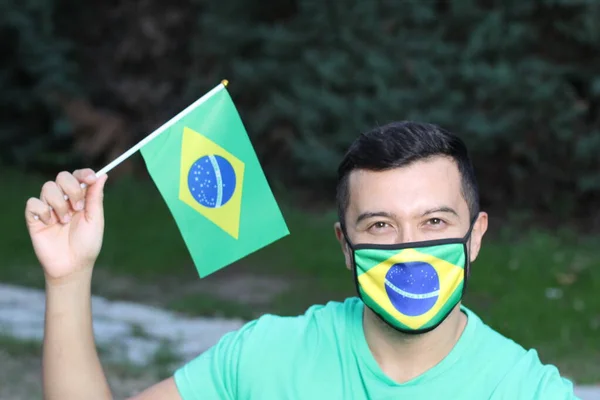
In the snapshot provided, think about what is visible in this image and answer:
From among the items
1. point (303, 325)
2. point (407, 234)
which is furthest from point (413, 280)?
point (303, 325)

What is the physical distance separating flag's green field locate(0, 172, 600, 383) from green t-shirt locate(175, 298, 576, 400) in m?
3.18

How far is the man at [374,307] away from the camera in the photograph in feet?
7.57

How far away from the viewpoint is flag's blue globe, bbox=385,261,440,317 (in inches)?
90.7

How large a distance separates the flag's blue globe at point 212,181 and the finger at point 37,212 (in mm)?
458

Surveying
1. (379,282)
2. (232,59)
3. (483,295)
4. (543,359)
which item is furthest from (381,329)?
(232,59)

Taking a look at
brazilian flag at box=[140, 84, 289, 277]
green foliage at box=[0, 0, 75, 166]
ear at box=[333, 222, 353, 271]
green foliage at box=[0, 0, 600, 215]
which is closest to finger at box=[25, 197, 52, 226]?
brazilian flag at box=[140, 84, 289, 277]

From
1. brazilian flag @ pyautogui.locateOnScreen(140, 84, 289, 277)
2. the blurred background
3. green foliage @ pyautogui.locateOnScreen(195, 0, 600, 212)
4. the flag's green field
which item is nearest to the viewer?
brazilian flag @ pyautogui.locateOnScreen(140, 84, 289, 277)

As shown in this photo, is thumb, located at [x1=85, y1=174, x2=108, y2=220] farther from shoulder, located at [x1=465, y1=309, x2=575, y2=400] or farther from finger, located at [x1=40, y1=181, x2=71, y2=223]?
shoulder, located at [x1=465, y1=309, x2=575, y2=400]

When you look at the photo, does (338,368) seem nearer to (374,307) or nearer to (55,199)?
(374,307)

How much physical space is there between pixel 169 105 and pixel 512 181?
508cm

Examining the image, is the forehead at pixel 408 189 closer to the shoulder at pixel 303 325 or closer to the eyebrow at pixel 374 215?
the eyebrow at pixel 374 215

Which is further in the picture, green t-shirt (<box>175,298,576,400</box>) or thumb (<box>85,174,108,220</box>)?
thumb (<box>85,174,108,220</box>)

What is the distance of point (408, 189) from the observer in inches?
92.0

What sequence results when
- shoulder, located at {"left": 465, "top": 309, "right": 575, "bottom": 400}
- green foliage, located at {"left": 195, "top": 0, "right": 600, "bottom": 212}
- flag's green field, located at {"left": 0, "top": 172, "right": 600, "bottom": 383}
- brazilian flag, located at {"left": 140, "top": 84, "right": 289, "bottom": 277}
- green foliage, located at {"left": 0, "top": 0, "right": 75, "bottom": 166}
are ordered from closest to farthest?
1. shoulder, located at {"left": 465, "top": 309, "right": 575, "bottom": 400}
2. brazilian flag, located at {"left": 140, "top": 84, "right": 289, "bottom": 277}
3. flag's green field, located at {"left": 0, "top": 172, "right": 600, "bottom": 383}
4. green foliage, located at {"left": 195, "top": 0, "right": 600, "bottom": 212}
5. green foliage, located at {"left": 0, "top": 0, "right": 75, "bottom": 166}
